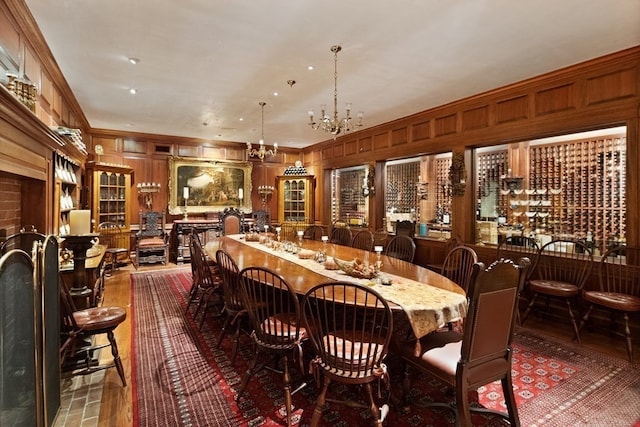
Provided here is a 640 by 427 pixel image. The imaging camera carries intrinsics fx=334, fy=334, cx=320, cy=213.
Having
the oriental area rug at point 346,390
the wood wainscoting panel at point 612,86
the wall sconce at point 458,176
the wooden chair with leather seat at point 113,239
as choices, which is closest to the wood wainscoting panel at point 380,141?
the wall sconce at point 458,176

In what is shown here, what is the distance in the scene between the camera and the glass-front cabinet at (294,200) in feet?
28.5

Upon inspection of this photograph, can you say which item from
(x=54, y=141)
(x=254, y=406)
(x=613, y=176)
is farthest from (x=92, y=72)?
(x=613, y=176)

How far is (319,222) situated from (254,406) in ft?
21.1

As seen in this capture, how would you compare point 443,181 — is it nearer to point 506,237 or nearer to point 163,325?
point 506,237

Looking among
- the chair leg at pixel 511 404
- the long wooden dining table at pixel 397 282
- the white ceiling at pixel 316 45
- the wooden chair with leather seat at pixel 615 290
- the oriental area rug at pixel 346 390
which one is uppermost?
the white ceiling at pixel 316 45

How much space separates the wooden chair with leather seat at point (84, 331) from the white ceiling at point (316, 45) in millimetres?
2201

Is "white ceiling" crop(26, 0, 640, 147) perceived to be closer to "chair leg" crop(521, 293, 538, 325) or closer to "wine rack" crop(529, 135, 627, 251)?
"wine rack" crop(529, 135, 627, 251)

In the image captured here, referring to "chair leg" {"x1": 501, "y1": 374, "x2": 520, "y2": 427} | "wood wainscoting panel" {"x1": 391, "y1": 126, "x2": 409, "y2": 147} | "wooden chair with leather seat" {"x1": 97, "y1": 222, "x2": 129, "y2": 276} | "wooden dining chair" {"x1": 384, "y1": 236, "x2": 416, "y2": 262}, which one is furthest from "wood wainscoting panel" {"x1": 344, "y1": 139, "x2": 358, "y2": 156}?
"chair leg" {"x1": 501, "y1": 374, "x2": 520, "y2": 427}

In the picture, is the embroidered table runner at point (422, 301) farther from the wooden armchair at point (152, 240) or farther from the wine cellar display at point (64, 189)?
the wooden armchair at point (152, 240)

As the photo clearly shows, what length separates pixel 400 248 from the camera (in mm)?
4746

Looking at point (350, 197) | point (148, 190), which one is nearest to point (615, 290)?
point (350, 197)

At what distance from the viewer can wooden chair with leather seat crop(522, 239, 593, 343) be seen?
3514 millimetres

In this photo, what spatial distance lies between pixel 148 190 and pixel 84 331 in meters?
5.62

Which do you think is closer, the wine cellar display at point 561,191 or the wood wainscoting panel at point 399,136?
the wine cellar display at point 561,191
